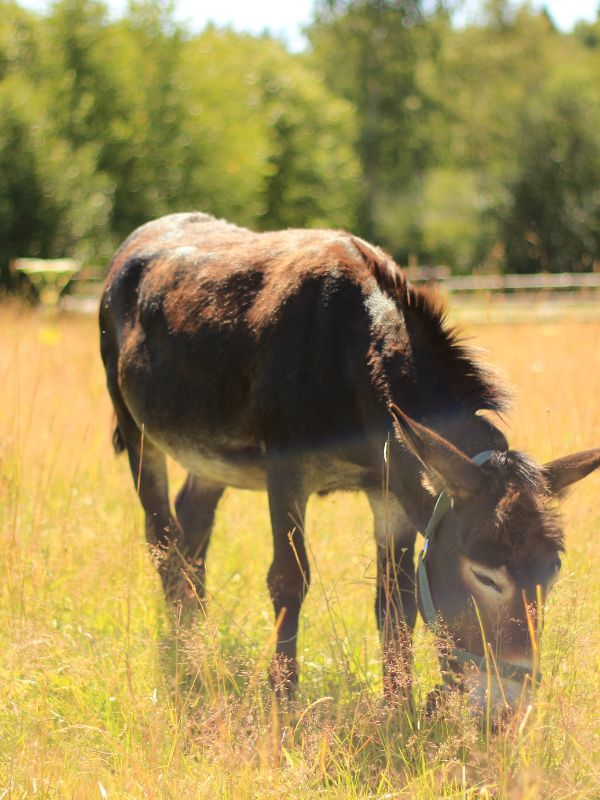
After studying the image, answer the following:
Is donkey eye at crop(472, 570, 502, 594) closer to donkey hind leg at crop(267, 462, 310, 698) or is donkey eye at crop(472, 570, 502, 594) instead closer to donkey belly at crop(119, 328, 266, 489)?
donkey hind leg at crop(267, 462, 310, 698)

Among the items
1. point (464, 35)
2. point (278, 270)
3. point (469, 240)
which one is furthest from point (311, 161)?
point (278, 270)

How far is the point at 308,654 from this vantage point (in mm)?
3684

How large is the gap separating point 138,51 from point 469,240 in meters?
17.9

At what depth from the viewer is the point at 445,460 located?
2707mm

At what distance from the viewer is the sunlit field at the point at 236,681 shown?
2.56 meters

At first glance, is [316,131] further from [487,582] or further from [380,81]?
A: [487,582]

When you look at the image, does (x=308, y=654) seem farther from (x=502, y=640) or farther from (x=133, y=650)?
(x=502, y=640)

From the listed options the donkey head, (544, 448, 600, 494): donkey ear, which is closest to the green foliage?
(544, 448, 600, 494): donkey ear

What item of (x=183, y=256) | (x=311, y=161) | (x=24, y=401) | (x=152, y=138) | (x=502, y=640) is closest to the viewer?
(x=502, y=640)

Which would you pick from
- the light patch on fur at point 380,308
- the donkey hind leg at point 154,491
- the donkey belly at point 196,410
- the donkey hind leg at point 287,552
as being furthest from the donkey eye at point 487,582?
the donkey hind leg at point 154,491

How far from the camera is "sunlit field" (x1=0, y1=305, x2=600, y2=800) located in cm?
256

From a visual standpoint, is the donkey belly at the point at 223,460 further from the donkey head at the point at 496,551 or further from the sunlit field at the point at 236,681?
the donkey head at the point at 496,551

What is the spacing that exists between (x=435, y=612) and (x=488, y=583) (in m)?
0.22

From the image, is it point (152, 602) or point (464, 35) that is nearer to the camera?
point (152, 602)
